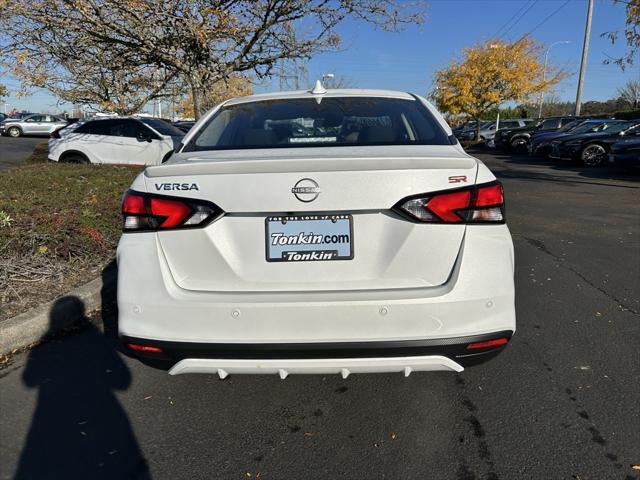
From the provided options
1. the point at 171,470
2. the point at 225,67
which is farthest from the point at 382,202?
the point at 225,67

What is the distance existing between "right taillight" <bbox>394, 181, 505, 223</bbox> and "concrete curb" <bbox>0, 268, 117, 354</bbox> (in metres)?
2.75

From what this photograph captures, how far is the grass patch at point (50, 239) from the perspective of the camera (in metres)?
3.96

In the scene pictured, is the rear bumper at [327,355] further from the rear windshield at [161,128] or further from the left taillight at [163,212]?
the rear windshield at [161,128]

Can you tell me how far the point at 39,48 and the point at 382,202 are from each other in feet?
32.3

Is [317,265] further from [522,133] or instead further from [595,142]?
[522,133]

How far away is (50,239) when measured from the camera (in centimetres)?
471

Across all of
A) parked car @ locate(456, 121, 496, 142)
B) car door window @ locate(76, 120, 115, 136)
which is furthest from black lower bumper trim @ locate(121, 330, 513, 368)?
parked car @ locate(456, 121, 496, 142)

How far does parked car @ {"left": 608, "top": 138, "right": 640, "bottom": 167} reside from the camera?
43.0 ft

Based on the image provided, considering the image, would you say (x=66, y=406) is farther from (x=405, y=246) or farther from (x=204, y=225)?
(x=405, y=246)

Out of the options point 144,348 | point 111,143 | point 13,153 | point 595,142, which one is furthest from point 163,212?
point 13,153

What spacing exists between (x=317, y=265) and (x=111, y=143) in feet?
38.7

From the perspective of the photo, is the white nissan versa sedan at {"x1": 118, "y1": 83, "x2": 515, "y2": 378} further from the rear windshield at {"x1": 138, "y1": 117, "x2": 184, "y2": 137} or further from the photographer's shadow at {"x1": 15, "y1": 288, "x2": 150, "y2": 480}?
the rear windshield at {"x1": 138, "y1": 117, "x2": 184, "y2": 137}

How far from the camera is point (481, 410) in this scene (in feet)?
8.54

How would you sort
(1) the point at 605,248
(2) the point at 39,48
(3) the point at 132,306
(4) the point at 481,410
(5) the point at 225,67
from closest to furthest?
1. (3) the point at 132,306
2. (4) the point at 481,410
3. (1) the point at 605,248
4. (2) the point at 39,48
5. (5) the point at 225,67
